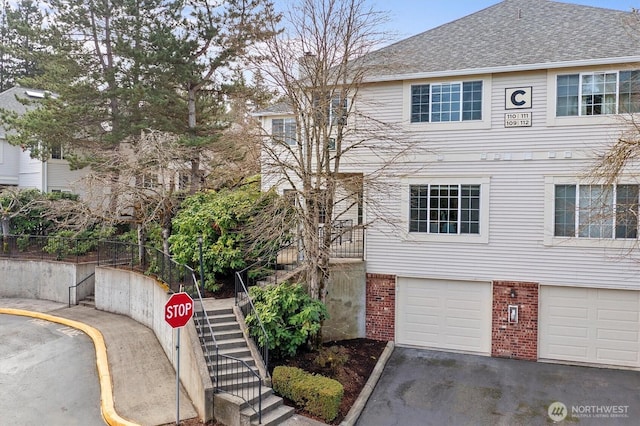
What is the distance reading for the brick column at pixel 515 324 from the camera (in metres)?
11.1

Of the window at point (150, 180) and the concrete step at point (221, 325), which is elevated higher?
the window at point (150, 180)

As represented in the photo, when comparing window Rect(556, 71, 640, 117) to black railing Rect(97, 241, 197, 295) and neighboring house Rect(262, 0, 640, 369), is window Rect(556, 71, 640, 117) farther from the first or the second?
black railing Rect(97, 241, 197, 295)

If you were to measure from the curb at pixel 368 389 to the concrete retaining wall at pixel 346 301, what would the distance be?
119 cm

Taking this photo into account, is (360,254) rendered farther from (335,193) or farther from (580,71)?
(580,71)

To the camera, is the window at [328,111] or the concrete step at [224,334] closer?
the concrete step at [224,334]

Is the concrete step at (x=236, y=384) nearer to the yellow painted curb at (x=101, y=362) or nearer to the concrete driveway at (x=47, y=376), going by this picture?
the yellow painted curb at (x=101, y=362)

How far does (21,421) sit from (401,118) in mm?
11628

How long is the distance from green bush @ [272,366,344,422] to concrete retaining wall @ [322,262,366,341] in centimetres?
354

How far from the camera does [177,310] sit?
7.69 meters

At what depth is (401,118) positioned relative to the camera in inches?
480

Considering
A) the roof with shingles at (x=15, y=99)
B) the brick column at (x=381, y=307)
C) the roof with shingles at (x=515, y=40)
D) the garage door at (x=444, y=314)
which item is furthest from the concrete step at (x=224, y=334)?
the roof with shingles at (x=15, y=99)

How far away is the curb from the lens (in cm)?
820

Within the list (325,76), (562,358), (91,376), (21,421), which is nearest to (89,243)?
(91,376)

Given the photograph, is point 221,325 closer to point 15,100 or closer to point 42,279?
point 42,279
